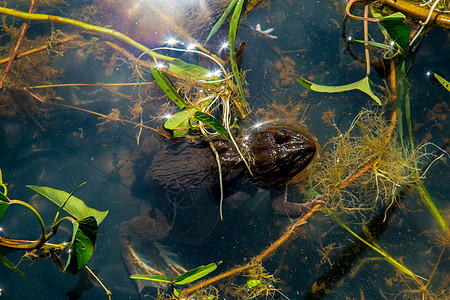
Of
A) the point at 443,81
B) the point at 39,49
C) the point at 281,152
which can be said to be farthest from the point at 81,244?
the point at 443,81

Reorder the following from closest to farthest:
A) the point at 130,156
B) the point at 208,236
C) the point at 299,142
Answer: the point at 299,142, the point at 208,236, the point at 130,156

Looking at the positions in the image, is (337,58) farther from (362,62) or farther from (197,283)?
(197,283)

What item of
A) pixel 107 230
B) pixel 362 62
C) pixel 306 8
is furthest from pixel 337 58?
pixel 107 230

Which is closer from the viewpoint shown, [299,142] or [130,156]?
[299,142]

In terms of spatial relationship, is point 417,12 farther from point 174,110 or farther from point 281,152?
point 174,110

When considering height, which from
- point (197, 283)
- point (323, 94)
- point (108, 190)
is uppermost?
point (323, 94)
